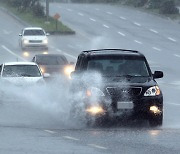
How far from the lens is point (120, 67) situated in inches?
723

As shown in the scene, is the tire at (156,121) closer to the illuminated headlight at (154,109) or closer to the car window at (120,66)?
the illuminated headlight at (154,109)

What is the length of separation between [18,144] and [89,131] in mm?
2677

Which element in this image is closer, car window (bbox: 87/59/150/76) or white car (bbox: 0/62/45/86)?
car window (bbox: 87/59/150/76)

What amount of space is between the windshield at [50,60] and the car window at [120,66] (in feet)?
49.0

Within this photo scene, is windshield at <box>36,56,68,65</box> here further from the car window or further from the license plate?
the license plate

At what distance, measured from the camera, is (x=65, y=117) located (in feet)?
63.3

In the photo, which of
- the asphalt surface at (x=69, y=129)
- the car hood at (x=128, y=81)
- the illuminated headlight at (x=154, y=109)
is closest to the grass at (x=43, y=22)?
the asphalt surface at (x=69, y=129)

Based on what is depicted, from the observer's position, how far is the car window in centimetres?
1827

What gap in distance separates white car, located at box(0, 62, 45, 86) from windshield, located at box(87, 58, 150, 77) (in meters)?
5.16

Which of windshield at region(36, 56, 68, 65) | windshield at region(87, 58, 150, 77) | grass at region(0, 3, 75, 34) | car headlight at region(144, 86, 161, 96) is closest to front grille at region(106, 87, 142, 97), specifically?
car headlight at region(144, 86, 161, 96)

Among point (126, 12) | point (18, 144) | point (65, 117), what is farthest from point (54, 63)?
point (126, 12)

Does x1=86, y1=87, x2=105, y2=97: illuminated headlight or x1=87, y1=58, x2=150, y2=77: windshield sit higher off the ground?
x1=87, y1=58, x2=150, y2=77: windshield

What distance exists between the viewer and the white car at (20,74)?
23.2m

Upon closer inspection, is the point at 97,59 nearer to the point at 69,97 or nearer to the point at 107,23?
the point at 69,97
